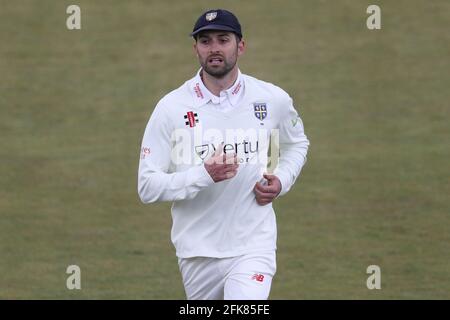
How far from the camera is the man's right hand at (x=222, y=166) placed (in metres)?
8.45

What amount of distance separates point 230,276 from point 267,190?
27.1 inches

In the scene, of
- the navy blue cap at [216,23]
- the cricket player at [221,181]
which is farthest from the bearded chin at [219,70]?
the navy blue cap at [216,23]

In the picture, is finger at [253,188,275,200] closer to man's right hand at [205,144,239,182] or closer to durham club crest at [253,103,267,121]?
man's right hand at [205,144,239,182]

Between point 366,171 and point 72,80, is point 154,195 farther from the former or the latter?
point 72,80

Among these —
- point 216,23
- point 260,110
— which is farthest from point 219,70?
point 260,110

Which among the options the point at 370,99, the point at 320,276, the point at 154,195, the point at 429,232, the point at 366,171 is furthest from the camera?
the point at 370,99

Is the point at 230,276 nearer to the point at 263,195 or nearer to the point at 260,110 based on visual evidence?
the point at 263,195

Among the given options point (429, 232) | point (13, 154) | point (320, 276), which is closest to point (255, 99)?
point (320, 276)

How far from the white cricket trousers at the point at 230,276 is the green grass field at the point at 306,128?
376cm

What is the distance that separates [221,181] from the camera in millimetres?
8734

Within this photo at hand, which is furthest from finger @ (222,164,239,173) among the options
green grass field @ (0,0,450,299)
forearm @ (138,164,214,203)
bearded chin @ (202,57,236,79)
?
green grass field @ (0,0,450,299)

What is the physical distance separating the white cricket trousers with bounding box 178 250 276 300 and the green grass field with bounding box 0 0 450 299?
376 centimetres

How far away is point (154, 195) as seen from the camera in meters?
8.72

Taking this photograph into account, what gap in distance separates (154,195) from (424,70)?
39.6 feet
